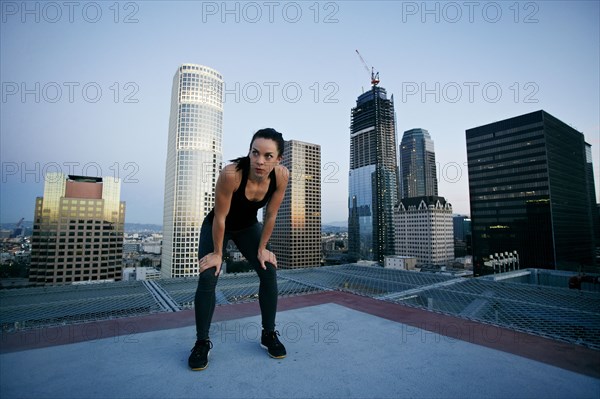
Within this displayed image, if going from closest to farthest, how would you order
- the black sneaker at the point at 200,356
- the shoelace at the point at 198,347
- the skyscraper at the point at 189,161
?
the black sneaker at the point at 200,356, the shoelace at the point at 198,347, the skyscraper at the point at 189,161

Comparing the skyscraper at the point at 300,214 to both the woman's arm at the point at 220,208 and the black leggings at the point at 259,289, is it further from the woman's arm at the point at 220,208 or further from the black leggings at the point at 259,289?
the woman's arm at the point at 220,208

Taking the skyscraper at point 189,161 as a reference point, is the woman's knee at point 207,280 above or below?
below

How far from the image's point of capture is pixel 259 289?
13.0ft

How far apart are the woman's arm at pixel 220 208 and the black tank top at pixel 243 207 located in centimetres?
13

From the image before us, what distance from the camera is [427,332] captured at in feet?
14.1

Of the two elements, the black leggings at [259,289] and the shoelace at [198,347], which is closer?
the shoelace at [198,347]

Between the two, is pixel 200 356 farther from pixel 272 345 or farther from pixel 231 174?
pixel 231 174

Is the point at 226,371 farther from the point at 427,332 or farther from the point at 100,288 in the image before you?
the point at 100,288

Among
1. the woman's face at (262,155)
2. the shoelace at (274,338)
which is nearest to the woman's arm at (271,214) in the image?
the woman's face at (262,155)

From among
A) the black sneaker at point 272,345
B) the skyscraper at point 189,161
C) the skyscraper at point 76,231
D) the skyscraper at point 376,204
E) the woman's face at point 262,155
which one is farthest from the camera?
the skyscraper at point 376,204

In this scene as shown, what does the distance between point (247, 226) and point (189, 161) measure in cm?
10663

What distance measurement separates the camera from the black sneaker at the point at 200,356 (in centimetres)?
303

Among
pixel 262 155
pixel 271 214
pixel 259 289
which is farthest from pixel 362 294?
pixel 262 155

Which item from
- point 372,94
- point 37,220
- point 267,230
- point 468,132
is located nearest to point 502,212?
point 468,132
